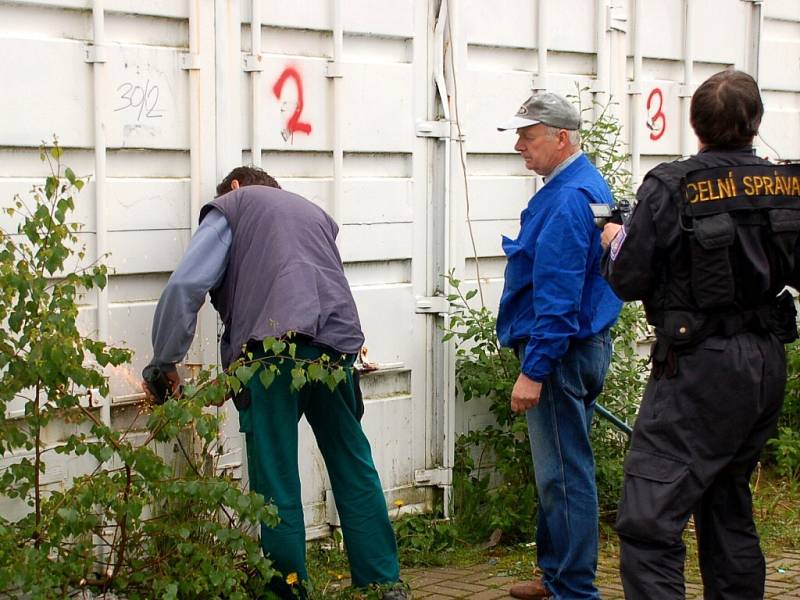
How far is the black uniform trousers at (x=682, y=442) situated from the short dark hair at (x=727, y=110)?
2.09ft

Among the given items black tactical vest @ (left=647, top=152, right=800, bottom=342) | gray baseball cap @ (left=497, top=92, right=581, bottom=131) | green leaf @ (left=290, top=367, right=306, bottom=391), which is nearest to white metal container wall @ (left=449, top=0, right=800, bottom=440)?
gray baseball cap @ (left=497, top=92, right=581, bottom=131)

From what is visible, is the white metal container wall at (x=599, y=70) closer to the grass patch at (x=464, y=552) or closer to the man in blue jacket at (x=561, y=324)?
the grass patch at (x=464, y=552)

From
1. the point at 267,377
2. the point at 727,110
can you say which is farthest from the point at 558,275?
the point at 267,377

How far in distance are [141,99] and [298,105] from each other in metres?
0.80

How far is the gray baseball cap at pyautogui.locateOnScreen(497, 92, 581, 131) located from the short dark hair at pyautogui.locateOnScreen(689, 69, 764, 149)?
3.11 feet

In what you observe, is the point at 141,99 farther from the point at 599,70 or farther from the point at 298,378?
the point at 599,70

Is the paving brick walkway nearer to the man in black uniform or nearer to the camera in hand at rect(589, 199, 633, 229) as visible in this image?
the man in black uniform

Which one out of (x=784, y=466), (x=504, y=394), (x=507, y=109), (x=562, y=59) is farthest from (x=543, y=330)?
(x=784, y=466)

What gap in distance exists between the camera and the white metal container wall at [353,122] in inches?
201

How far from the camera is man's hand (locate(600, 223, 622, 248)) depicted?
4.48m

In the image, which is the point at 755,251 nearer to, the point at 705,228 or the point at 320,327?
the point at 705,228

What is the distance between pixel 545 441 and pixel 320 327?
0.97 meters

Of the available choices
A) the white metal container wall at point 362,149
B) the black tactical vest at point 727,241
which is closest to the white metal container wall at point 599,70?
the white metal container wall at point 362,149

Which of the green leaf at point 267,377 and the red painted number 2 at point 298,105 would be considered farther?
the red painted number 2 at point 298,105
